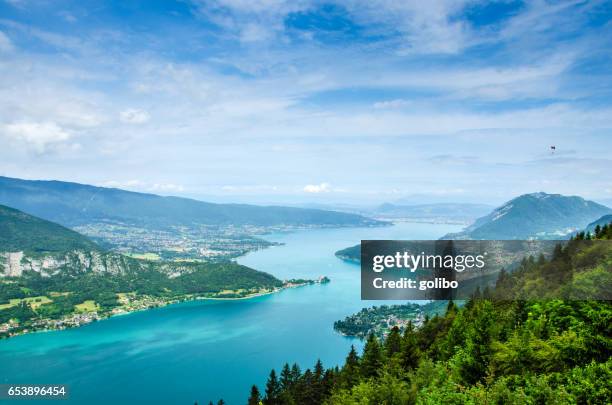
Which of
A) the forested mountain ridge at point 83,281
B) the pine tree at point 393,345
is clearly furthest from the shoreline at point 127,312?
the pine tree at point 393,345

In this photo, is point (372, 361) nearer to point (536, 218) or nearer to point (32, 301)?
point (32, 301)

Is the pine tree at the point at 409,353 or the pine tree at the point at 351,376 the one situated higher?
the pine tree at the point at 409,353

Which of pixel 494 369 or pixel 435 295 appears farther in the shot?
pixel 435 295

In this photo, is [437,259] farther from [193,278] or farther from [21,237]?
[21,237]

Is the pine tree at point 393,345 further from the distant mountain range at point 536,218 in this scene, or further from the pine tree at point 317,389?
the distant mountain range at point 536,218

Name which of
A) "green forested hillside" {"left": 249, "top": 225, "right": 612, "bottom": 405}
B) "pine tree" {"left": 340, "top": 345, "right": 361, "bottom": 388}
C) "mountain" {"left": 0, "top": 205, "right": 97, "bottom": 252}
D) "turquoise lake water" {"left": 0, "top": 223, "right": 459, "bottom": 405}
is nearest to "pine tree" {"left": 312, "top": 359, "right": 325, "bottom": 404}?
"pine tree" {"left": 340, "top": 345, "right": 361, "bottom": 388}

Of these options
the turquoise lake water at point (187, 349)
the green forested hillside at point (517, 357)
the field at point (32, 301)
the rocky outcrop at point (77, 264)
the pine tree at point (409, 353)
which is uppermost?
the green forested hillside at point (517, 357)

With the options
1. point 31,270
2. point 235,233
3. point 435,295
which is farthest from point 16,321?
point 235,233
